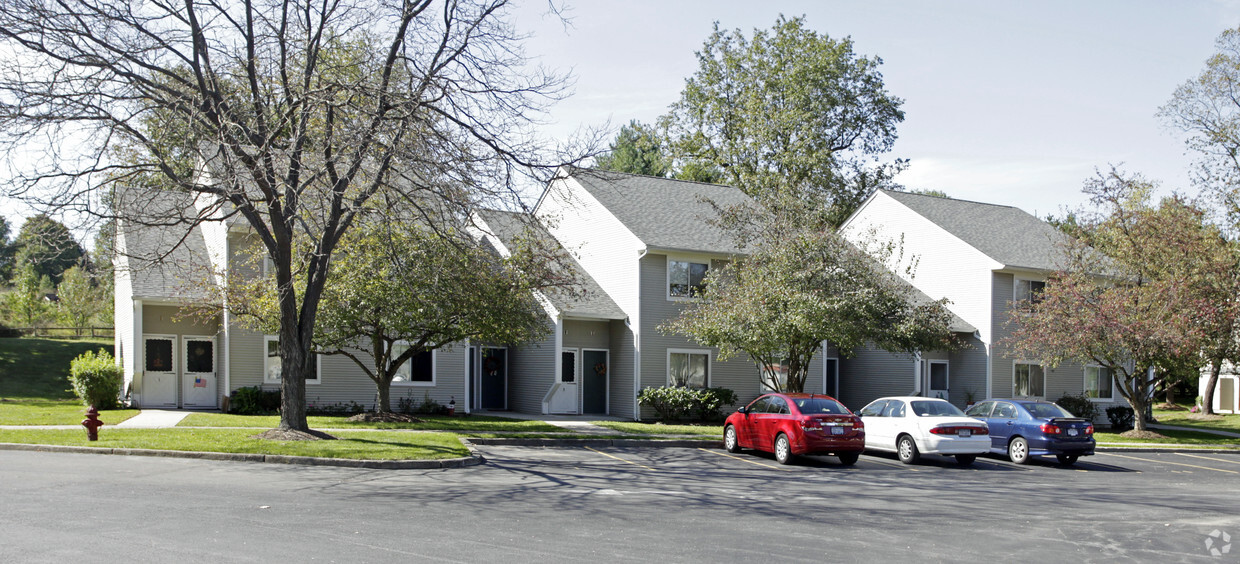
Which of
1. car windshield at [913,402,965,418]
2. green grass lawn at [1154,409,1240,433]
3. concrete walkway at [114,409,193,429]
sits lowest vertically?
green grass lawn at [1154,409,1240,433]

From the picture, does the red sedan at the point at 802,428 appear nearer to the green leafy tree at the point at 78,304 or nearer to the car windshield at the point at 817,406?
the car windshield at the point at 817,406

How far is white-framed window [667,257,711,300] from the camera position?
29781mm

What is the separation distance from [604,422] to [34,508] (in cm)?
1700

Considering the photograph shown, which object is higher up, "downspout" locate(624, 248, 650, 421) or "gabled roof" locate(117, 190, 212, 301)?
"gabled roof" locate(117, 190, 212, 301)

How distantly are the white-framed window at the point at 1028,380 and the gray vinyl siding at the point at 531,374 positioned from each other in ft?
53.4

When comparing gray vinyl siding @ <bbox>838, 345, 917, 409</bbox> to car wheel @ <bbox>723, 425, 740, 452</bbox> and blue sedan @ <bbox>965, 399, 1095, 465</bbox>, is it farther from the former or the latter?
car wheel @ <bbox>723, 425, 740, 452</bbox>

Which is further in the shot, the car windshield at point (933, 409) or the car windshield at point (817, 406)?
the car windshield at point (933, 409)

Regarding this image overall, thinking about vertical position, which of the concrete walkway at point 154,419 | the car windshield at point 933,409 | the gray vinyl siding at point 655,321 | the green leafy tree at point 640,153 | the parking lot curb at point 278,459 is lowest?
the concrete walkway at point 154,419

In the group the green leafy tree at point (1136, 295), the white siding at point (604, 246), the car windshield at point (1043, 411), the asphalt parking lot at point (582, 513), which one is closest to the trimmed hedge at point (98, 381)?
the asphalt parking lot at point (582, 513)

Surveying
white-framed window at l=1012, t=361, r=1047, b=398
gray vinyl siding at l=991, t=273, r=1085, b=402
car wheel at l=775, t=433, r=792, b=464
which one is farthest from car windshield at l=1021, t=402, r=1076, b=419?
white-framed window at l=1012, t=361, r=1047, b=398

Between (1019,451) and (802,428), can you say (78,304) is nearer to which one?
(802,428)

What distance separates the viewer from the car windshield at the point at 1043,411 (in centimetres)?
2172

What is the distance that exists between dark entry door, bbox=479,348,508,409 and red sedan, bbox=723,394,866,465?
13093 mm

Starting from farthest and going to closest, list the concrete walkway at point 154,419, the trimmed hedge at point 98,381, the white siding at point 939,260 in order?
the white siding at point 939,260
the trimmed hedge at point 98,381
the concrete walkway at point 154,419
